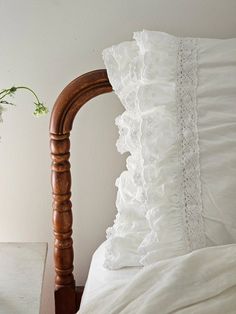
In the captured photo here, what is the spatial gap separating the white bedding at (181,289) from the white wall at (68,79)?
459 mm

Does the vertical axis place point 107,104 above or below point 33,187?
above

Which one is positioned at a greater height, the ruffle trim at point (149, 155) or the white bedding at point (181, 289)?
the ruffle trim at point (149, 155)

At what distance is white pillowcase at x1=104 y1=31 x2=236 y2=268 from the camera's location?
3.95 ft

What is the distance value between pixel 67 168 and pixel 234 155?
0.42 metres

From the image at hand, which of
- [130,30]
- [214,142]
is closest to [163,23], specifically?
[130,30]

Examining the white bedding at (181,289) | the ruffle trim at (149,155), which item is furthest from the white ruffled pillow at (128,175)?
the white bedding at (181,289)

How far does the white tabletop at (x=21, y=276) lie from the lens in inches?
45.4

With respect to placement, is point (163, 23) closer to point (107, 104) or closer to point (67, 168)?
point (107, 104)

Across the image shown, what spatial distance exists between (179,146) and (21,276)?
1.48 feet

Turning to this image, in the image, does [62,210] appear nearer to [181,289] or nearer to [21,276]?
[21,276]

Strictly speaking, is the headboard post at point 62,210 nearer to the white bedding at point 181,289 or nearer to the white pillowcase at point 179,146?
the white pillowcase at point 179,146

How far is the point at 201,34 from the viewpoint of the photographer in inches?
57.4

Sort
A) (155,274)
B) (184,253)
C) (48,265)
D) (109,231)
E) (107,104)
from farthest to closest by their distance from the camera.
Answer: (48,265), (107,104), (109,231), (184,253), (155,274)

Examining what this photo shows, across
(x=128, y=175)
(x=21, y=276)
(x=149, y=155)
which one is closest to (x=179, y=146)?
(x=149, y=155)
